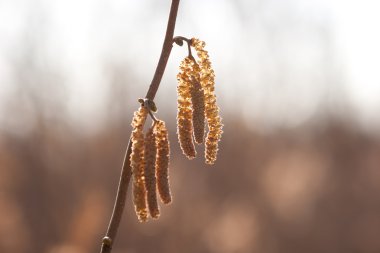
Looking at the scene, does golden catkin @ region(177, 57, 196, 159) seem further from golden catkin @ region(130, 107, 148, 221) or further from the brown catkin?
golden catkin @ region(130, 107, 148, 221)

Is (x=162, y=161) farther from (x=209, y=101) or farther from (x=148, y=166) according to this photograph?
(x=209, y=101)

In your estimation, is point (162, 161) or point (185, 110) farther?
point (185, 110)

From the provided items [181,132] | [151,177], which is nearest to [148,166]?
[151,177]

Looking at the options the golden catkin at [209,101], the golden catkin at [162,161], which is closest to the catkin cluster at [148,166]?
the golden catkin at [162,161]

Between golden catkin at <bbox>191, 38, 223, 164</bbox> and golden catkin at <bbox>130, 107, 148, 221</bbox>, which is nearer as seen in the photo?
golden catkin at <bbox>130, 107, 148, 221</bbox>

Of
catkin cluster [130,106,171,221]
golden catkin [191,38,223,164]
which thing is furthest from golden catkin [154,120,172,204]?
golden catkin [191,38,223,164]

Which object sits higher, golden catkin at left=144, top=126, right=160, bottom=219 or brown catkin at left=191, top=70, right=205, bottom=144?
brown catkin at left=191, top=70, right=205, bottom=144
